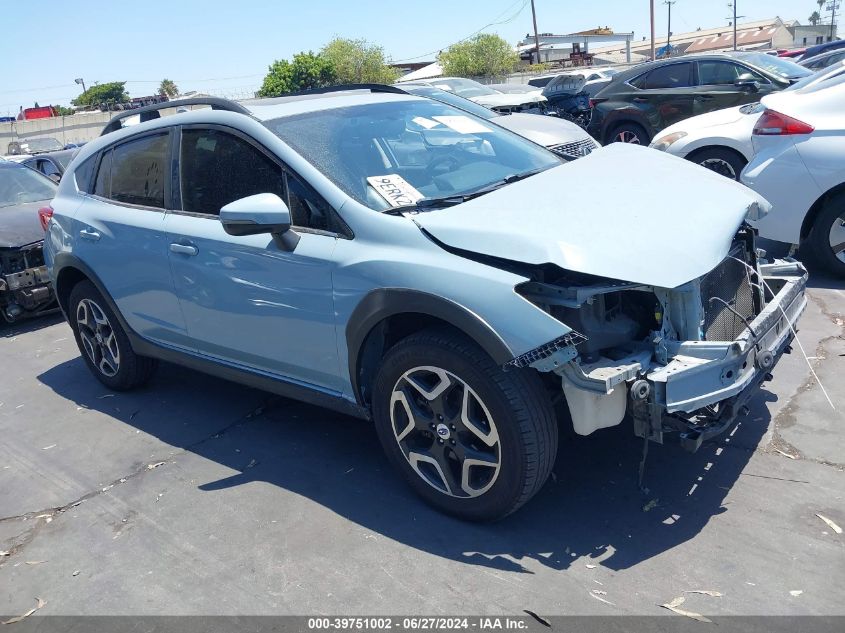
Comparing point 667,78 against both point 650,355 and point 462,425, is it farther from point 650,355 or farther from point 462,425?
point 462,425

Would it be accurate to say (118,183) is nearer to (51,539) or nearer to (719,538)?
(51,539)

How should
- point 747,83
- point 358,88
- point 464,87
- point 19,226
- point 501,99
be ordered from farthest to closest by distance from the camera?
point 464,87 < point 501,99 < point 747,83 < point 19,226 < point 358,88

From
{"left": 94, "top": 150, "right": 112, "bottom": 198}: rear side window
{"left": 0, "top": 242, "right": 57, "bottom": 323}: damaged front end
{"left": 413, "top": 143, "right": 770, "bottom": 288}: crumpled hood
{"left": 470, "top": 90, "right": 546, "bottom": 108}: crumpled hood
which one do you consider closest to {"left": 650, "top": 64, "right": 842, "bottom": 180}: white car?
{"left": 413, "top": 143, "right": 770, "bottom": 288}: crumpled hood

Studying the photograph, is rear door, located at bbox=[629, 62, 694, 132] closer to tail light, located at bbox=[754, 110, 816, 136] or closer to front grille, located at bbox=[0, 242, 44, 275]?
tail light, located at bbox=[754, 110, 816, 136]

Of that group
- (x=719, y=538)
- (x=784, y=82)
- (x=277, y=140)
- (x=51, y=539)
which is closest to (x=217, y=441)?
(x=51, y=539)

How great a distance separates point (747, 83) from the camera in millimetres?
11234

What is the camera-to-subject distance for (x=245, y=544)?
3.47 m

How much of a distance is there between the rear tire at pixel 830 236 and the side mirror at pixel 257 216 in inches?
177

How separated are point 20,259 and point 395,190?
534cm

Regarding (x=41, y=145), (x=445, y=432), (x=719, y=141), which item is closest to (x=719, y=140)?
(x=719, y=141)

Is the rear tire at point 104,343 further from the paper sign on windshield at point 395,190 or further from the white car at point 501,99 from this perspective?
the white car at point 501,99

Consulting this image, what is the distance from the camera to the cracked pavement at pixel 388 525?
2.96 metres

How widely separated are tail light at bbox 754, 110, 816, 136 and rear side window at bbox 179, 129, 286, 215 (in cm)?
427

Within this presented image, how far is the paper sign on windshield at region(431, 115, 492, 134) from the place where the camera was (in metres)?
4.46
